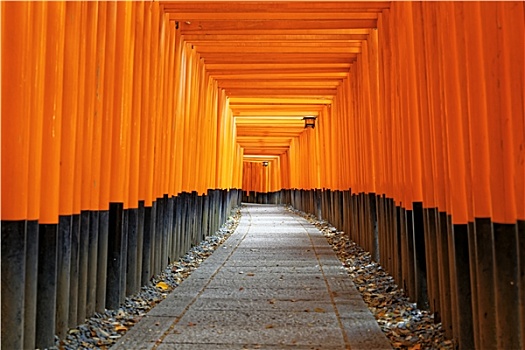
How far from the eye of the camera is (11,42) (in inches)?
131

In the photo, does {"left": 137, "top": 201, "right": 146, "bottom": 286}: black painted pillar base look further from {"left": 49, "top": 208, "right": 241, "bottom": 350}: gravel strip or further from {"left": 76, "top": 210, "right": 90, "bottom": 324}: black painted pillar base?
{"left": 76, "top": 210, "right": 90, "bottom": 324}: black painted pillar base

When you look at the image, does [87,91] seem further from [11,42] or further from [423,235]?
[423,235]

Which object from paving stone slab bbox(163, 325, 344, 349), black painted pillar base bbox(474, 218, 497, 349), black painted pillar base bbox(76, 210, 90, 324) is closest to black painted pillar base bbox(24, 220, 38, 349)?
black painted pillar base bbox(76, 210, 90, 324)

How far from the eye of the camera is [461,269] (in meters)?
3.90

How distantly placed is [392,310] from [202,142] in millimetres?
6573

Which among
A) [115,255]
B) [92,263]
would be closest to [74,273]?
[92,263]

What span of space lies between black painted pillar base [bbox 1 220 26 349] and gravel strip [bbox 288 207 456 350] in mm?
2869

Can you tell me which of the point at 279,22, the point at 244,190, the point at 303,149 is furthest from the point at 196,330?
the point at 244,190

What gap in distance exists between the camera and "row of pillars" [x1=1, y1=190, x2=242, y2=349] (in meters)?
3.43

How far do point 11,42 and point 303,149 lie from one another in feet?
59.6

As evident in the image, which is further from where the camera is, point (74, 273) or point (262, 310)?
point (262, 310)

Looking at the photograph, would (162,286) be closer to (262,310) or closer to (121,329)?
(262,310)

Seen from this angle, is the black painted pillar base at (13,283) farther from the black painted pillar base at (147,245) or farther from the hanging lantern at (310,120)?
the hanging lantern at (310,120)

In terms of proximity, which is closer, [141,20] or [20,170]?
[20,170]
